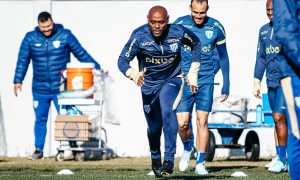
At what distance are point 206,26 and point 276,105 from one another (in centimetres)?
156

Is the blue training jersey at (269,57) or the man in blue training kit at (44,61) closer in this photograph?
the blue training jersey at (269,57)

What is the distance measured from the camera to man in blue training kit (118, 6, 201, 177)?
39.4 feet

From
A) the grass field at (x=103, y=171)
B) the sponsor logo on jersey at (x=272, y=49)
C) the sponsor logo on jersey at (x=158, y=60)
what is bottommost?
the grass field at (x=103, y=171)

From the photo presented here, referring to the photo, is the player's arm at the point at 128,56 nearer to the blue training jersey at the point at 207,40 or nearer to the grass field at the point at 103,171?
the grass field at the point at 103,171

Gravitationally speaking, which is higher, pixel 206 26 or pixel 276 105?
pixel 206 26

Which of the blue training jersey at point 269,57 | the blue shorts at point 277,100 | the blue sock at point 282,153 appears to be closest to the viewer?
the blue shorts at point 277,100

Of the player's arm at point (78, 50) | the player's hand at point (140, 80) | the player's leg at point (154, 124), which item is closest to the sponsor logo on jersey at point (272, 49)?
the player's leg at point (154, 124)

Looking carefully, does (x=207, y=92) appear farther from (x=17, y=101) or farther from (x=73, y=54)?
(x=17, y=101)

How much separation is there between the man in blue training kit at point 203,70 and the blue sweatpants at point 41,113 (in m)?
4.84

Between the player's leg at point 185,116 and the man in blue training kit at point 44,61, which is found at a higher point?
the man in blue training kit at point 44,61

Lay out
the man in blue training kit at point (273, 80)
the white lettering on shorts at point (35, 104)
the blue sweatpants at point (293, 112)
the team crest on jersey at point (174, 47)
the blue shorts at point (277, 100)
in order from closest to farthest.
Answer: the blue sweatpants at point (293, 112), the team crest on jersey at point (174, 47), the blue shorts at point (277, 100), the man in blue training kit at point (273, 80), the white lettering on shorts at point (35, 104)

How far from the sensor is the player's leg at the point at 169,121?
12.0 metres

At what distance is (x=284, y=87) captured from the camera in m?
7.46

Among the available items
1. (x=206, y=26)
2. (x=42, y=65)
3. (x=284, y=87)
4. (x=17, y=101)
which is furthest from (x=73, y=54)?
(x=284, y=87)
